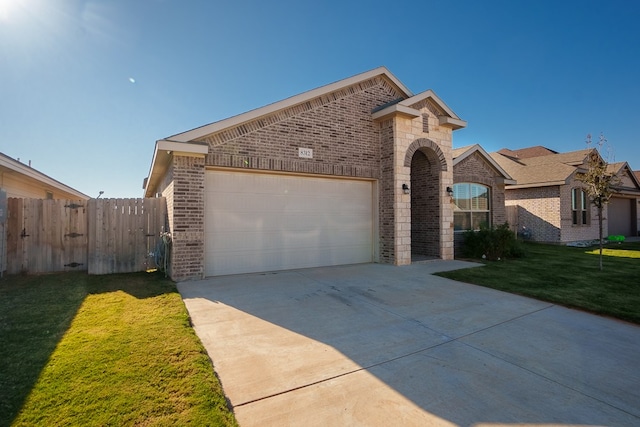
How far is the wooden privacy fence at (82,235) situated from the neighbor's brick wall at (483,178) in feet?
34.9

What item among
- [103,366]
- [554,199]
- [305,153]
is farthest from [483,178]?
[103,366]

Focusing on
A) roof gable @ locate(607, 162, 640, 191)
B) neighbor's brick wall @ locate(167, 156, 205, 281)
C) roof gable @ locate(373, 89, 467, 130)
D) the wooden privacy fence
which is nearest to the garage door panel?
neighbor's brick wall @ locate(167, 156, 205, 281)

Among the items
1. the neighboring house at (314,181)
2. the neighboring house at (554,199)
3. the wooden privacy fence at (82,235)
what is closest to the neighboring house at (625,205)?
the neighboring house at (554,199)

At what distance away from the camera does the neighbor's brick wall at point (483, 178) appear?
41.0ft

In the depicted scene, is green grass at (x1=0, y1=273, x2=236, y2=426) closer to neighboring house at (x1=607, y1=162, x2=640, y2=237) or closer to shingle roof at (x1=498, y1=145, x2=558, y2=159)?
neighboring house at (x1=607, y1=162, x2=640, y2=237)

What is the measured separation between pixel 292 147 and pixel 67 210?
19.8 ft

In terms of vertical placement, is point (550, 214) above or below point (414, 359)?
above

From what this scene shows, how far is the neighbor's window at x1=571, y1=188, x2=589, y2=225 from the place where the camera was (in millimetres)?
17875

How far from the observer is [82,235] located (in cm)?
823

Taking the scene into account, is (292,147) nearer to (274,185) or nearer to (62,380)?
(274,185)

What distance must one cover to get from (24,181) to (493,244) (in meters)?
17.1

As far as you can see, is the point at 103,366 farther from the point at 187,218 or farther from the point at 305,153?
the point at 305,153

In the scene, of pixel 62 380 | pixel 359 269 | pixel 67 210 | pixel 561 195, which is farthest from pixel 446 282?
pixel 561 195

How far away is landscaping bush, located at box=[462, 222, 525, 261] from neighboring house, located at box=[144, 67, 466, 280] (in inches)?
56.9
